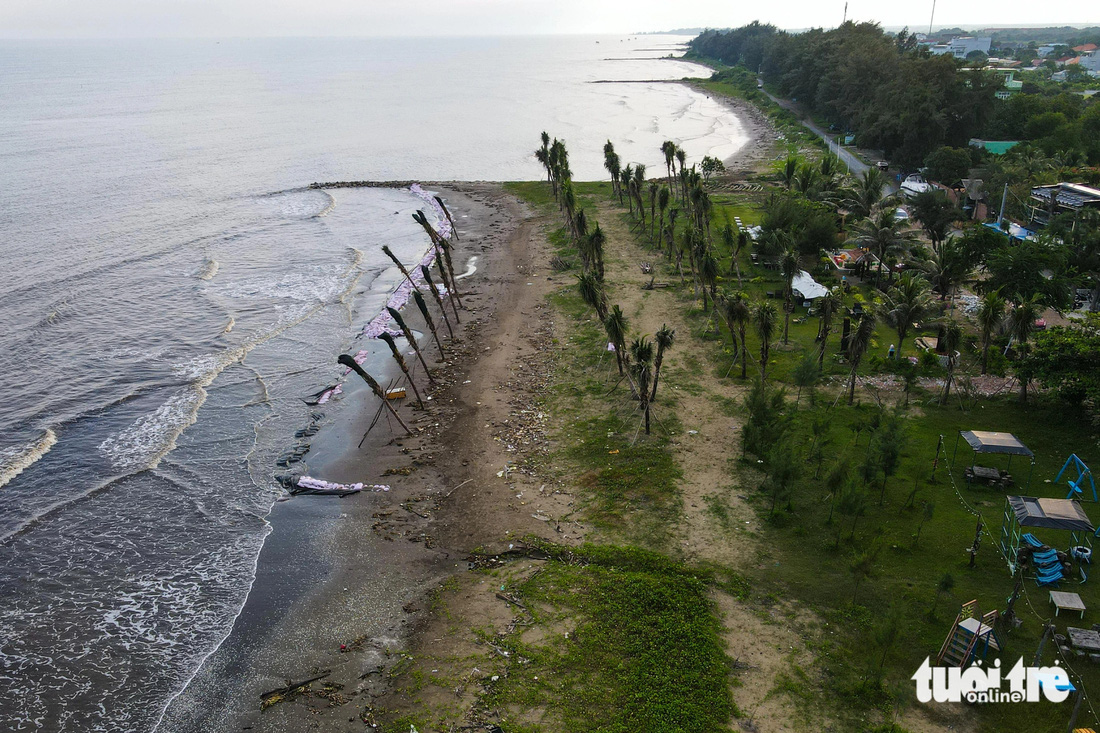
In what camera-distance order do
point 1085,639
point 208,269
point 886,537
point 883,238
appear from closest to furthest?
point 1085,639 → point 886,537 → point 883,238 → point 208,269

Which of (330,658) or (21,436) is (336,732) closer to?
(330,658)

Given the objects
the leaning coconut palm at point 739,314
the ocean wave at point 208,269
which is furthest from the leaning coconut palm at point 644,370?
the ocean wave at point 208,269

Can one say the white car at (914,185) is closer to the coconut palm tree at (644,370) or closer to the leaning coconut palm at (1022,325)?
the leaning coconut palm at (1022,325)

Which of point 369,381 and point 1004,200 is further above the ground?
point 369,381

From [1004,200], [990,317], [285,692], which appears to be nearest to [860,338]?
[990,317]

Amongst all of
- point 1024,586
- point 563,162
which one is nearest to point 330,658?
point 1024,586

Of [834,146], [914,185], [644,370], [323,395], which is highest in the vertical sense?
[644,370]

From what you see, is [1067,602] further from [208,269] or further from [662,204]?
[208,269]
